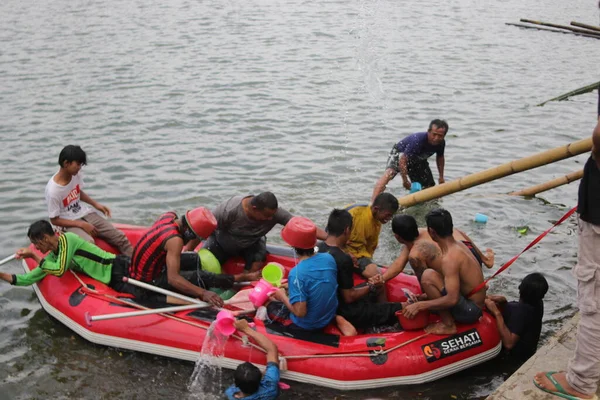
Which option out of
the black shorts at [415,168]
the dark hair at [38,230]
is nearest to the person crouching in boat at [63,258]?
the dark hair at [38,230]

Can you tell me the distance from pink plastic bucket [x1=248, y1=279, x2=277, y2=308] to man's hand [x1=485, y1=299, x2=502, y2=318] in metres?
2.15

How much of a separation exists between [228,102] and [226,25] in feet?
24.3

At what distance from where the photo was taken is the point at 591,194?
505 centimetres

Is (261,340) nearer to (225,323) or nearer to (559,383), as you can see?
(225,323)

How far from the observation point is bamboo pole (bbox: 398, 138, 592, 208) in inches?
295

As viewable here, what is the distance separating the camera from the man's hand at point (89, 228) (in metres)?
8.32

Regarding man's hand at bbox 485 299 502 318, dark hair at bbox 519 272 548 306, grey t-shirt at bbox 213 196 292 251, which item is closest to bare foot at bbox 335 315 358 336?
man's hand at bbox 485 299 502 318

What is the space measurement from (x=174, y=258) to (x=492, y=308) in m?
3.23

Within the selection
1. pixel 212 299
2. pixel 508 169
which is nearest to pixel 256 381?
Answer: pixel 212 299

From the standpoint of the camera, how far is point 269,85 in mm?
16703

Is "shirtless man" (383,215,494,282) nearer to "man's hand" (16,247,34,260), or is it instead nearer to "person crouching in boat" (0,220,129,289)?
"person crouching in boat" (0,220,129,289)

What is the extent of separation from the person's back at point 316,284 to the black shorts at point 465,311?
108 centimetres

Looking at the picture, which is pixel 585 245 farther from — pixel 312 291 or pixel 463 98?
pixel 463 98

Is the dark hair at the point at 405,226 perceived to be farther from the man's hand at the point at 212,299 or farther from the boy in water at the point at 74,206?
the boy in water at the point at 74,206
